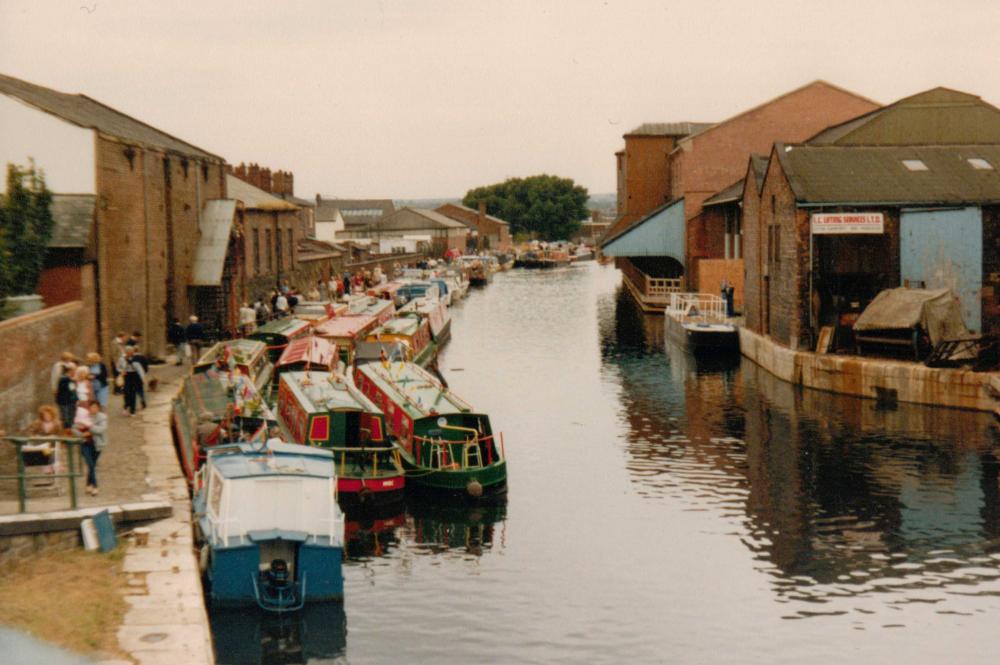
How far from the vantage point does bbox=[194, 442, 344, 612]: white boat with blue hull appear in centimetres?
1753

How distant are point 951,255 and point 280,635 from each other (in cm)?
2873

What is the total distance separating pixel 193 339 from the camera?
36.0 meters

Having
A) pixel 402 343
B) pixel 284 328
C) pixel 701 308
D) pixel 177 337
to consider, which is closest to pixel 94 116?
pixel 177 337

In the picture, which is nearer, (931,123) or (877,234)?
(877,234)

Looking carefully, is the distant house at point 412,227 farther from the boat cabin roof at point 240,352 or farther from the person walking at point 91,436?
the person walking at point 91,436

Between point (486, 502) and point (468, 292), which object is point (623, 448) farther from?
point (468, 292)

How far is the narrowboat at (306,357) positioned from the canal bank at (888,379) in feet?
50.7

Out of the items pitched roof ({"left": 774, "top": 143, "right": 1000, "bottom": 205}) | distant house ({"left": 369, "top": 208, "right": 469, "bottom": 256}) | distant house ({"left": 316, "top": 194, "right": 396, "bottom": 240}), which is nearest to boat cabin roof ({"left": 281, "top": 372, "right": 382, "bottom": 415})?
pitched roof ({"left": 774, "top": 143, "right": 1000, "bottom": 205})

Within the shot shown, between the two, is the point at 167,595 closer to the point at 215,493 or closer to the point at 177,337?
the point at 215,493

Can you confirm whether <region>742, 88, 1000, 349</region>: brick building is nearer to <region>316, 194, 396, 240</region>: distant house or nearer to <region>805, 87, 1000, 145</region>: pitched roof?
<region>805, 87, 1000, 145</region>: pitched roof

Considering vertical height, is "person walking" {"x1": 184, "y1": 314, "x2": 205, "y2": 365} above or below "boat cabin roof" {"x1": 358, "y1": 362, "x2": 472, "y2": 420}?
above

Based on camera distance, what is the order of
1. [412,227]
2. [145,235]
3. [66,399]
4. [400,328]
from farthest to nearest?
[412,227], [400,328], [145,235], [66,399]

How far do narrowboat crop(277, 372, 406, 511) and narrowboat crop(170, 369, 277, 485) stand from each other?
966 mm

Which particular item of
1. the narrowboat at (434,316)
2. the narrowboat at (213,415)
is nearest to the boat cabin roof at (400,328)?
the narrowboat at (434,316)
